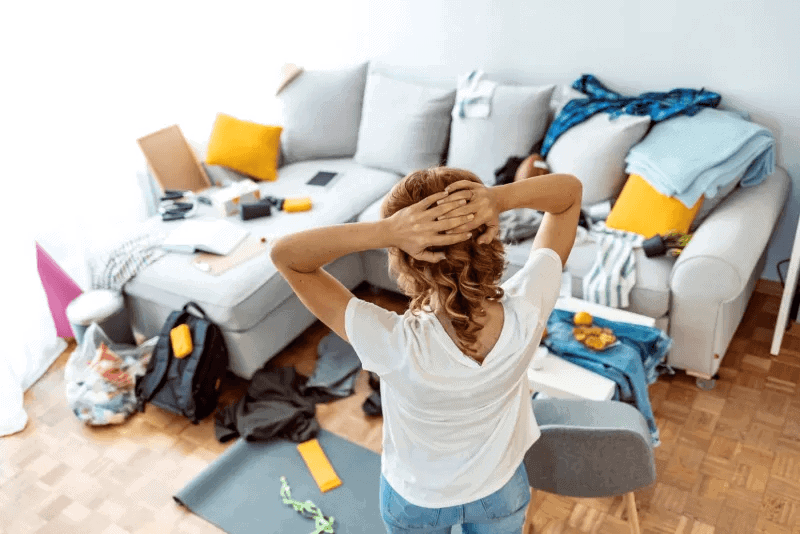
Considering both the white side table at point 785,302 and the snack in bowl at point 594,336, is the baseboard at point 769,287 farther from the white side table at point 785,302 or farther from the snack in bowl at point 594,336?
the snack in bowl at point 594,336

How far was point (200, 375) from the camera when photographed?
2684 mm

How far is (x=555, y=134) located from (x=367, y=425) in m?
1.53

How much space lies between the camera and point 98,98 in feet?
11.6

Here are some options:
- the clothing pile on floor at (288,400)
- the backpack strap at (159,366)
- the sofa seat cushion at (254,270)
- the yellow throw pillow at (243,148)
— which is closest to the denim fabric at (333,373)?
the clothing pile on floor at (288,400)

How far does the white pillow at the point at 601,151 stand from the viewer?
2.89 meters

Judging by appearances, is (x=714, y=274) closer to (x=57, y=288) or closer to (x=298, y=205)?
(x=298, y=205)

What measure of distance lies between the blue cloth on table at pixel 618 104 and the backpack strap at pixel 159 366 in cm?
176

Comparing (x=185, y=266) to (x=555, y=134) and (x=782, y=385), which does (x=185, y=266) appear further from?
(x=782, y=385)

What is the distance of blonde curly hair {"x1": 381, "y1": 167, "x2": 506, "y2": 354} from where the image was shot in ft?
3.74

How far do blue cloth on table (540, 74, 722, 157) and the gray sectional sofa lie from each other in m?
0.07

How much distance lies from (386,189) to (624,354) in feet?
5.33

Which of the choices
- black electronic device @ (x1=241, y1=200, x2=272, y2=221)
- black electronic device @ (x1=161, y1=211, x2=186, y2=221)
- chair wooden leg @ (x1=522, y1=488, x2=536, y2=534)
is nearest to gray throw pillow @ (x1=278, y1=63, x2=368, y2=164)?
black electronic device @ (x1=241, y1=200, x2=272, y2=221)

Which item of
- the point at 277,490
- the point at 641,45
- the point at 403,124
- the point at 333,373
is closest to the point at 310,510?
the point at 277,490

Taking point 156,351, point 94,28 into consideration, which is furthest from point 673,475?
point 94,28
